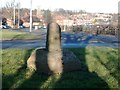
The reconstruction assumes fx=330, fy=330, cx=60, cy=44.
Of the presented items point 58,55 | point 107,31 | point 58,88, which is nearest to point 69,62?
point 58,55

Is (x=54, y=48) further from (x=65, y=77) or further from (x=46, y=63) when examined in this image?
(x=65, y=77)

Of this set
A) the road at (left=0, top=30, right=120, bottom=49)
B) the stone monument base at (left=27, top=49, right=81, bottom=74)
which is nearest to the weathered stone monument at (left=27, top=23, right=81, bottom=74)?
the stone monument base at (left=27, top=49, right=81, bottom=74)

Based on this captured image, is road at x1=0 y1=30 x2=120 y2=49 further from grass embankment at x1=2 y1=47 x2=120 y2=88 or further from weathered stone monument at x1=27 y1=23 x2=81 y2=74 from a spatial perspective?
weathered stone monument at x1=27 y1=23 x2=81 y2=74

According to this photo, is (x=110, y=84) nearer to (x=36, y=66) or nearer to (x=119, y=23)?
(x=36, y=66)

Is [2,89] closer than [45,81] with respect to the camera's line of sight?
Yes

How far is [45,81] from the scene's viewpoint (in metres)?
9.23

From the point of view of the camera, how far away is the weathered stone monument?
10.5 meters

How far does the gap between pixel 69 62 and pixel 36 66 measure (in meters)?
1.09

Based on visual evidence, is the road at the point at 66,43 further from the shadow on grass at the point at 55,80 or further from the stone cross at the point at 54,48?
the shadow on grass at the point at 55,80

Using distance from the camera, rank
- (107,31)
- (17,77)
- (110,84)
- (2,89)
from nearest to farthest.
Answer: (2,89)
(110,84)
(17,77)
(107,31)

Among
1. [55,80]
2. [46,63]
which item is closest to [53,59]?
[46,63]

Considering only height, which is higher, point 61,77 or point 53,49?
point 53,49

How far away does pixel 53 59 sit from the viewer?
1057cm

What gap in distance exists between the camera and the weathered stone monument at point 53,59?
1049cm
